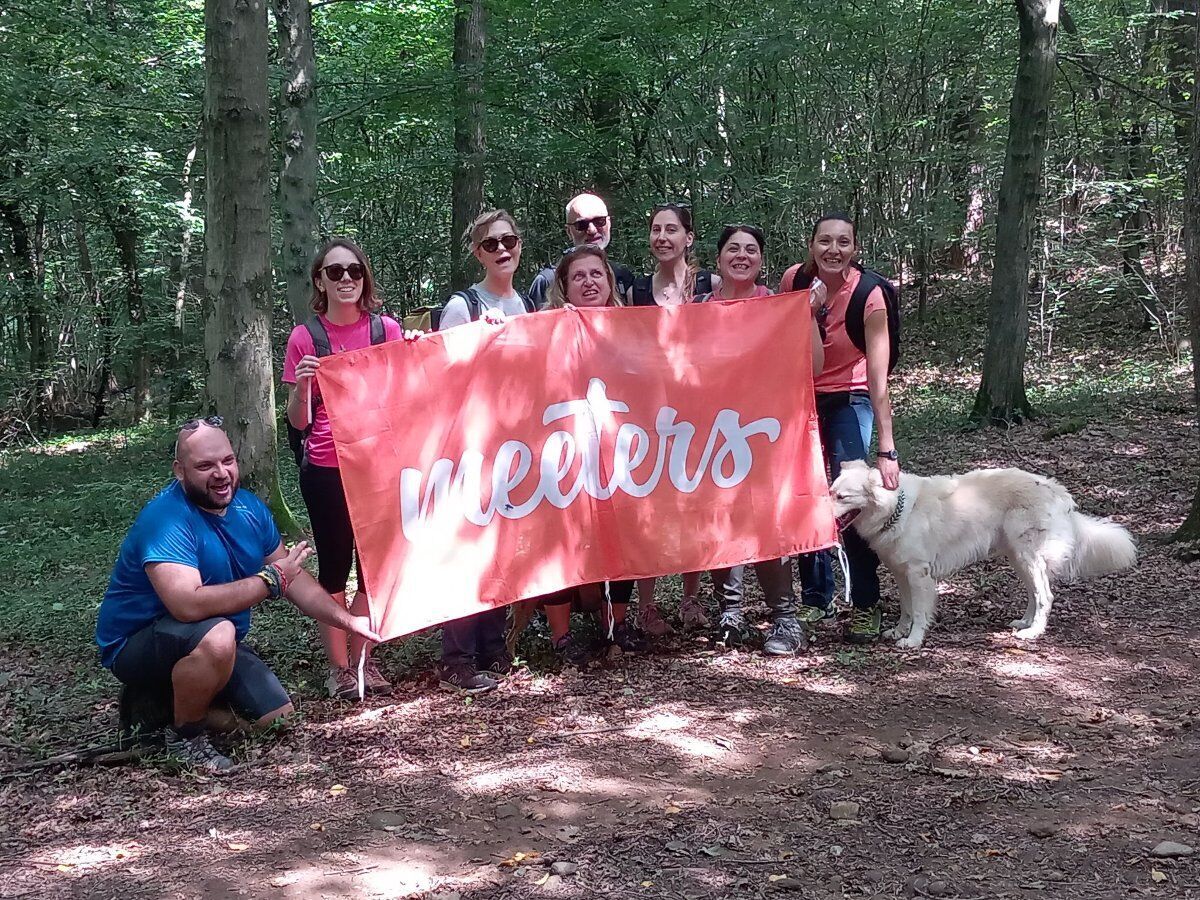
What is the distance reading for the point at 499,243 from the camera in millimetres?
4789

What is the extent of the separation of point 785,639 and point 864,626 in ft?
1.51

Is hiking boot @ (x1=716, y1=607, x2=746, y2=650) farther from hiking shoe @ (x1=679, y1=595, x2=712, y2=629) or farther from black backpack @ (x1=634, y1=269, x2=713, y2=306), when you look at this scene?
black backpack @ (x1=634, y1=269, x2=713, y2=306)

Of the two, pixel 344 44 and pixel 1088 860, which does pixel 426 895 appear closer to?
pixel 1088 860

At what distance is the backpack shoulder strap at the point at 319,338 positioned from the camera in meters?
4.64

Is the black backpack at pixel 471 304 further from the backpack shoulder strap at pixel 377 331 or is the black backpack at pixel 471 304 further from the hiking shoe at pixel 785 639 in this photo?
the hiking shoe at pixel 785 639

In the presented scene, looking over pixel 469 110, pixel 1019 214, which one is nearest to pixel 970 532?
pixel 1019 214

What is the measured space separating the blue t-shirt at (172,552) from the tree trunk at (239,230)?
2.50m

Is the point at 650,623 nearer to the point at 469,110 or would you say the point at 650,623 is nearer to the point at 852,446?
the point at 852,446

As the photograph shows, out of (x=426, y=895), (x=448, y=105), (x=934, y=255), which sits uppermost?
(x=448, y=105)

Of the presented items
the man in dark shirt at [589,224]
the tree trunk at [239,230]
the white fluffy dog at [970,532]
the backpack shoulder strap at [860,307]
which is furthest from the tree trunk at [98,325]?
the white fluffy dog at [970,532]

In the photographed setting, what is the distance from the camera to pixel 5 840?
3686mm

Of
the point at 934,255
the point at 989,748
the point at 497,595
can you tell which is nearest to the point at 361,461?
the point at 497,595

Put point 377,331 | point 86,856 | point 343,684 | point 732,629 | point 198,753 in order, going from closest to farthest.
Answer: point 86,856 < point 198,753 < point 377,331 < point 343,684 < point 732,629

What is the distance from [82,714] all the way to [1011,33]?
46.3 ft
